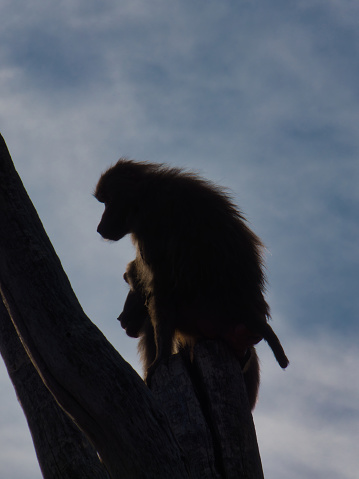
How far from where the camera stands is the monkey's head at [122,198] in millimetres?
5414

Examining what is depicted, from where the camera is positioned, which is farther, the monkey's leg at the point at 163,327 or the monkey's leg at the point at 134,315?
the monkey's leg at the point at 134,315

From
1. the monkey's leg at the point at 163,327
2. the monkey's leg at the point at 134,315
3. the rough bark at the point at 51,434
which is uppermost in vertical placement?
the monkey's leg at the point at 134,315

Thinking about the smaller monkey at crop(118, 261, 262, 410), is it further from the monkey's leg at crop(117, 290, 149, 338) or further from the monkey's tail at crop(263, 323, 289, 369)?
the monkey's tail at crop(263, 323, 289, 369)

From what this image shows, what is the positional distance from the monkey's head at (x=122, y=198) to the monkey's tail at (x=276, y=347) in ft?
5.21

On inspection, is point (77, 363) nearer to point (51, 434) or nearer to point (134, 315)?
point (51, 434)

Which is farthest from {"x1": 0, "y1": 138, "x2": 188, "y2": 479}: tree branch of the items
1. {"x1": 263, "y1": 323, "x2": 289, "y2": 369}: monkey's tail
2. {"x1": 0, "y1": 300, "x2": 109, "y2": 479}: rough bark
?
{"x1": 263, "y1": 323, "x2": 289, "y2": 369}: monkey's tail

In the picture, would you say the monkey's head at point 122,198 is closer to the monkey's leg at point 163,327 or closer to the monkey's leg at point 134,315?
the monkey's leg at point 134,315

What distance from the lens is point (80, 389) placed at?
2.55 metres

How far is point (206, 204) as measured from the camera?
16.2ft

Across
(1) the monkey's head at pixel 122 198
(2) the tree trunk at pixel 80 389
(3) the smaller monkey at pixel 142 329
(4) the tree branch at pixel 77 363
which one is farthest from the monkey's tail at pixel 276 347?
(4) the tree branch at pixel 77 363

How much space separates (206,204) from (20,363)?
6.81 ft

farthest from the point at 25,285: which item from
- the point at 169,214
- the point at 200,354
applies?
the point at 169,214

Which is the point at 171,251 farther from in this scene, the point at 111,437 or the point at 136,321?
the point at 111,437

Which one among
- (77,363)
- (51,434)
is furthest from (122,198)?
(77,363)
